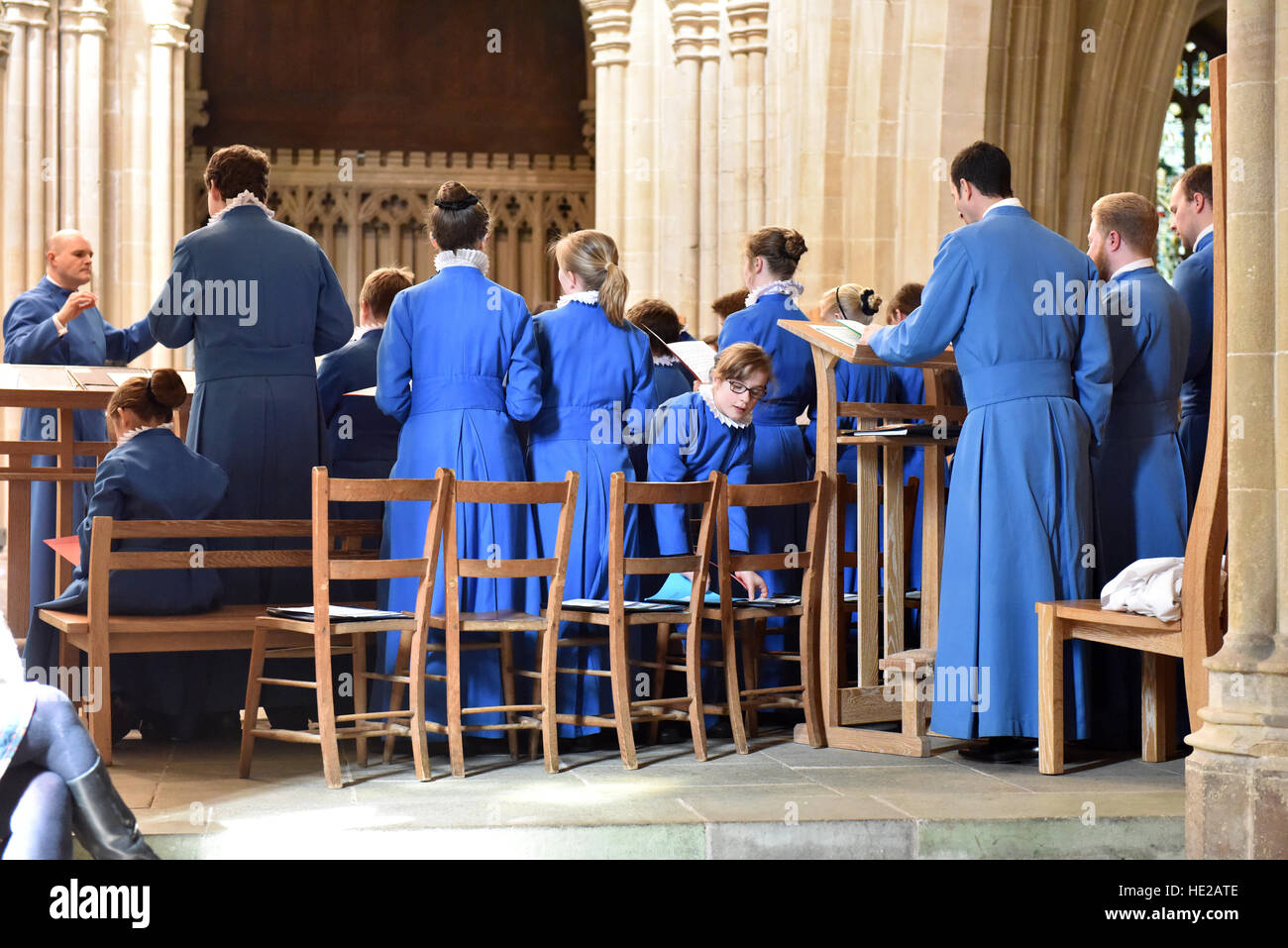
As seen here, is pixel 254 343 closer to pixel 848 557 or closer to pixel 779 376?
pixel 779 376

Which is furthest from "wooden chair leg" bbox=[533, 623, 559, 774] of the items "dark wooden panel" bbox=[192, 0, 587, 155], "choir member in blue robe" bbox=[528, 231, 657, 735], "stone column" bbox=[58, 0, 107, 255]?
"dark wooden panel" bbox=[192, 0, 587, 155]

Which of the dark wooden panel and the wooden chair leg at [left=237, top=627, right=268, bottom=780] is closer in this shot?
the wooden chair leg at [left=237, top=627, right=268, bottom=780]

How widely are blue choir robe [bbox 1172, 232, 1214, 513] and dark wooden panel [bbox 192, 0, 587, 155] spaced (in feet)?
30.6

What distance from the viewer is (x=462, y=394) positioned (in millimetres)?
5352

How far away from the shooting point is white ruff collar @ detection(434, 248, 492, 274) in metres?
5.40

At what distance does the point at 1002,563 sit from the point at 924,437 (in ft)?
1.53

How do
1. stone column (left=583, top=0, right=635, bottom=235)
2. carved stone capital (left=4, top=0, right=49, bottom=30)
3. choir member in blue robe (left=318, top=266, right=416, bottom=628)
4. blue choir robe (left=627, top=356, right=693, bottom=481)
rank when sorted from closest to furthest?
choir member in blue robe (left=318, top=266, right=416, bottom=628) < blue choir robe (left=627, top=356, right=693, bottom=481) < carved stone capital (left=4, top=0, right=49, bottom=30) < stone column (left=583, top=0, right=635, bottom=235)

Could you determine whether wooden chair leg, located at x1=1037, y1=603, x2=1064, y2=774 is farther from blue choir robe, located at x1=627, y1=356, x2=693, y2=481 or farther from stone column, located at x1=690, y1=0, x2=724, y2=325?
stone column, located at x1=690, y1=0, x2=724, y2=325

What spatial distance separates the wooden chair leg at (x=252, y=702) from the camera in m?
4.77

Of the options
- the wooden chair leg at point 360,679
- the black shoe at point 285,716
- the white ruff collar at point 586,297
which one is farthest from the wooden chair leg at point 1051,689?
the black shoe at point 285,716

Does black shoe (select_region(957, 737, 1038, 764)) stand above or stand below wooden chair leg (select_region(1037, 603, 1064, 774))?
below

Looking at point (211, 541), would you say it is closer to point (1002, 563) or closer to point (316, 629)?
point (316, 629)

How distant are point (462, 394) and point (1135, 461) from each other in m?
2.24

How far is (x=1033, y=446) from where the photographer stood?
5.11 meters
